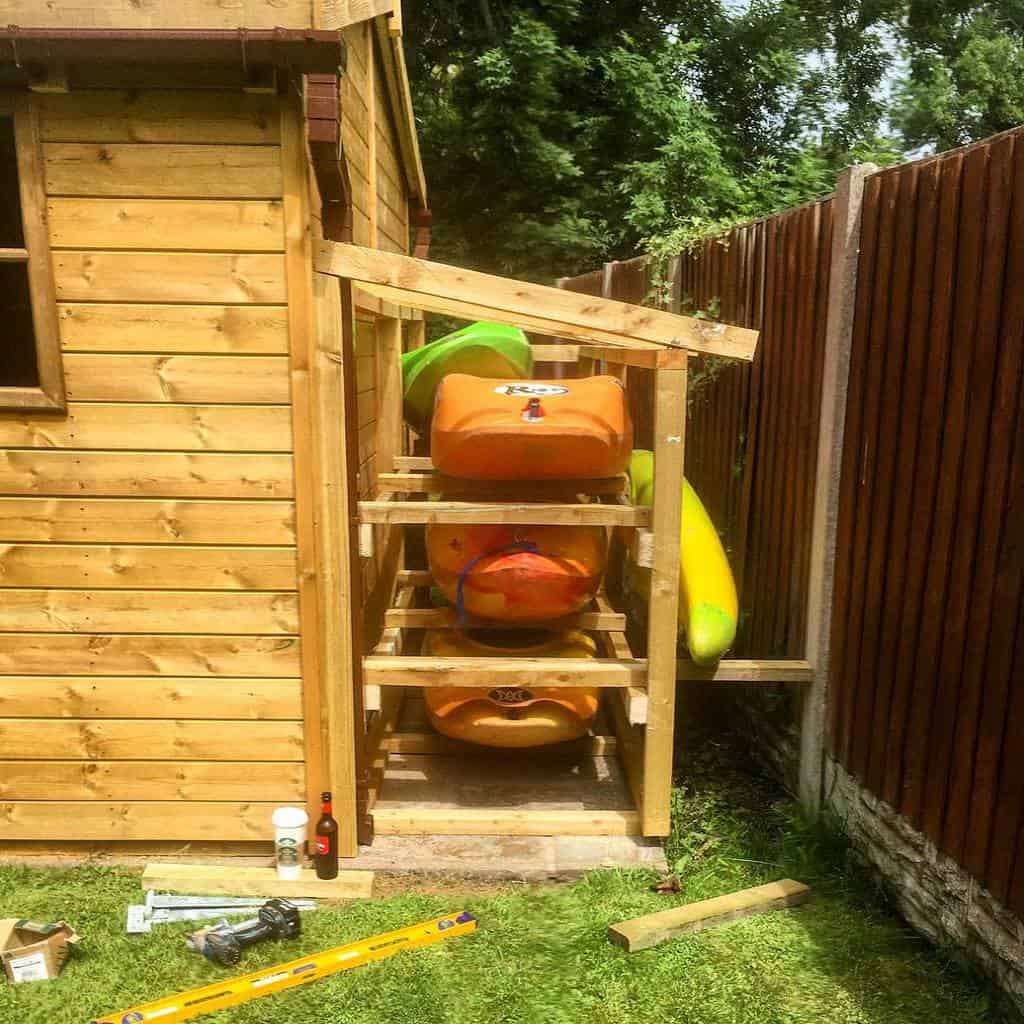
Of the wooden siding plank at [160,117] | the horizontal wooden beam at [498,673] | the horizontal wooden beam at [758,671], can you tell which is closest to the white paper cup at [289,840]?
the horizontal wooden beam at [498,673]

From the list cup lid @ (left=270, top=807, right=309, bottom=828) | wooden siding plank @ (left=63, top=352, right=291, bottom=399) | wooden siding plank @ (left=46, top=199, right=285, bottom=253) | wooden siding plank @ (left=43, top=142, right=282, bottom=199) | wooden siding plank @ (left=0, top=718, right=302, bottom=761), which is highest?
wooden siding plank @ (left=43, top=142, right=282, bottom=199)

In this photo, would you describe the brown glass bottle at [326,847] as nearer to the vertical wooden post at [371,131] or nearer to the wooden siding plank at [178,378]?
the wooden siding plank at [178,378]

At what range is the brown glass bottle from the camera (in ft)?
12.2

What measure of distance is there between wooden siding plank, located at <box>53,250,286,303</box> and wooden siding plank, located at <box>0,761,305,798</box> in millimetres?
1827

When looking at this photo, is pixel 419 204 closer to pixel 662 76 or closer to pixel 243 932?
pixel 243 932

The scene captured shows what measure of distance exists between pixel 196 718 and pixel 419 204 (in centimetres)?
573

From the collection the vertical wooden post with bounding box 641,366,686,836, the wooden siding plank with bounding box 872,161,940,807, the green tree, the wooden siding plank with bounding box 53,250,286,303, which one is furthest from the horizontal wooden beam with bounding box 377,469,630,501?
the green tree

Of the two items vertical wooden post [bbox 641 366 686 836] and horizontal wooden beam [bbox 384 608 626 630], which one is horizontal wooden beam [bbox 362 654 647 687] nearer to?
vertical wooden post [bbox 641 366 686 836]

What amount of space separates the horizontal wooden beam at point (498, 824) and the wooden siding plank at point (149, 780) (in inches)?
18.6

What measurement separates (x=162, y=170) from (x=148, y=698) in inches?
80.1

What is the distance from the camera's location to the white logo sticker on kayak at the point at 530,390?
4211mm

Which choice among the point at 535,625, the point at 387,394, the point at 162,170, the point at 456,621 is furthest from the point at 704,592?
the point at 162,170

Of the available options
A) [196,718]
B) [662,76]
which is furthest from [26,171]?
[662,76]

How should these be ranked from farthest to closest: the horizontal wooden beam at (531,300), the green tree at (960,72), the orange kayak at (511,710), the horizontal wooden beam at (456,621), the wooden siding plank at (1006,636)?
the green tree at (960,72)
the horizontal wooden beam at (456,621)
the orange kayak at (511,710)
the horizontal wooden beam at (531,300)
the wooden siding plank at (1006,636)
